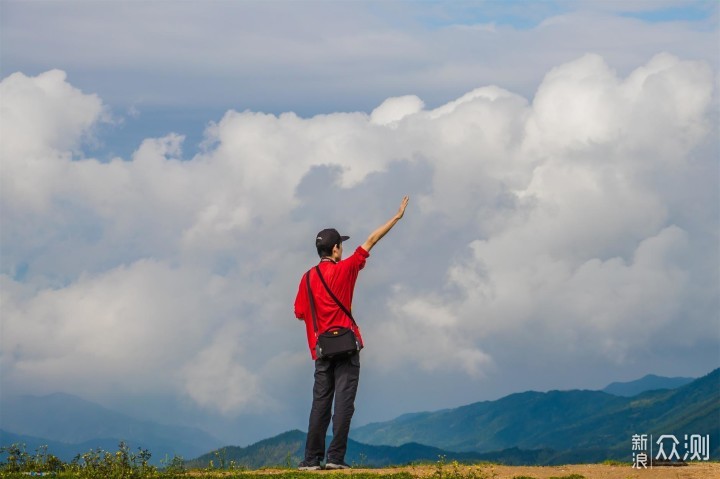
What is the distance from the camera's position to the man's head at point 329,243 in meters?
19.6

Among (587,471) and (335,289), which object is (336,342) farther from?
(587,471)

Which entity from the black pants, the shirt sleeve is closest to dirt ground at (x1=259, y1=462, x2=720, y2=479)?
the black pants

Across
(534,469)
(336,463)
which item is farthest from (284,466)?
(534,469)

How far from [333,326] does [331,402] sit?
1.56 meters

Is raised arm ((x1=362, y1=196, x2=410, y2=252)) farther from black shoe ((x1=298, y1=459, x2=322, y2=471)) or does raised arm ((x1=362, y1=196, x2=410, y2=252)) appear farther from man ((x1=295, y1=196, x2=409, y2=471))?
black shoe ((x1=298, y1=459, x2=322, y2=471))

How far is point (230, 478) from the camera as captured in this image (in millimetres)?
18828

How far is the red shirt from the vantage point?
63.4 ft

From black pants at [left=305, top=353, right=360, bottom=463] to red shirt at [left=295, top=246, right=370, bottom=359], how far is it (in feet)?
1.40

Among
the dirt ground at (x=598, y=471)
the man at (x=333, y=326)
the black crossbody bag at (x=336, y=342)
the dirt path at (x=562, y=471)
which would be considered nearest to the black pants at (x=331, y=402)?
the man at (x=333, y=326)

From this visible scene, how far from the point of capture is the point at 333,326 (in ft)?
63.6

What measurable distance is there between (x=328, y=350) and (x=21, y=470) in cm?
669

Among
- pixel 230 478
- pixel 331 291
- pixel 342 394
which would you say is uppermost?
pixel 331 291

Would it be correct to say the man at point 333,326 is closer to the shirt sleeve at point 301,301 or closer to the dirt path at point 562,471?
the shirt sleeve at point 301,301

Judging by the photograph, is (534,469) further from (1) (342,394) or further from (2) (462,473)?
(1) (342,394)
